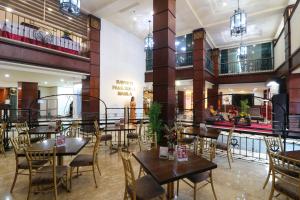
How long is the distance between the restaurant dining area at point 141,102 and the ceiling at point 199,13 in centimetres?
5

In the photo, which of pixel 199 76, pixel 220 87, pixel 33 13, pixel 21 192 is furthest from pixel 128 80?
pixel 21 192

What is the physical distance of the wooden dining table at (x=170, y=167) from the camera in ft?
6.46

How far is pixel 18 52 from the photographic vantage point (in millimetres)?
5434

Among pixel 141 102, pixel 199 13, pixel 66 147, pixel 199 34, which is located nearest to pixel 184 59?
pixel 199 34

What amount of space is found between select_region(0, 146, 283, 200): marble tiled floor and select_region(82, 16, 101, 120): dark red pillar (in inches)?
148

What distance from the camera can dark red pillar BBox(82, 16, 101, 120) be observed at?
307 inches

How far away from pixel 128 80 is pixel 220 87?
6650 mm

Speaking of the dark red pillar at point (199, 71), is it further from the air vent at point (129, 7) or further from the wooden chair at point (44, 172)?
the wooden chair at point (44, 172)

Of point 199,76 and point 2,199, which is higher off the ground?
point 199,76

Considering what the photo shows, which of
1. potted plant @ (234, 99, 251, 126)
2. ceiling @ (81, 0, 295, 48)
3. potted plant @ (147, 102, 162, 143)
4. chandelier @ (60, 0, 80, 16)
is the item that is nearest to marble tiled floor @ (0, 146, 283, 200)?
potted plant @ (147, 102, 162, 143)

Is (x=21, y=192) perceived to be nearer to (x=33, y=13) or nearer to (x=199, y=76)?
(x=33, y=13)

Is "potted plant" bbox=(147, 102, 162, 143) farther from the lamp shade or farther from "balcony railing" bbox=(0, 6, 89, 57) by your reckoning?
"balcony railing" bbox=(0, 6, 89, 57)

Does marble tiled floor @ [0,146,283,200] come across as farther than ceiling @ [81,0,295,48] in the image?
No

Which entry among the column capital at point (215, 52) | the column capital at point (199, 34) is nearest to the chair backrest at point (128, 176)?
the column capital at point (199, 34)
